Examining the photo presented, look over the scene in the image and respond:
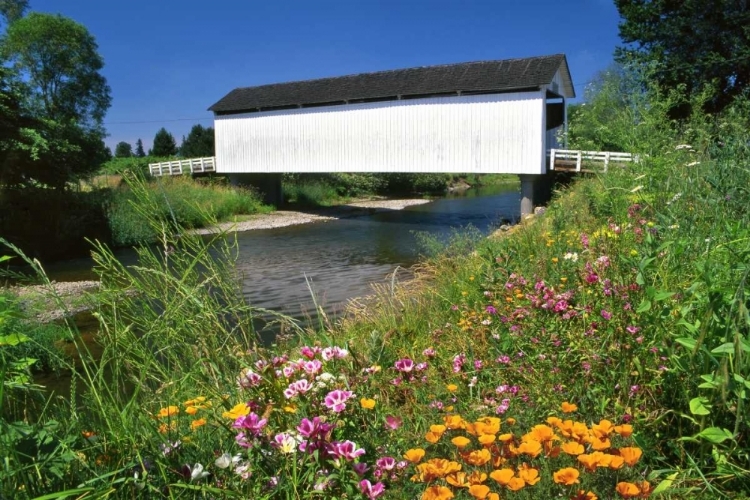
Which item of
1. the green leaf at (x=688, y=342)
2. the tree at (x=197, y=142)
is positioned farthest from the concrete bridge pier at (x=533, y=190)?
the tree at (x=197, y=142)

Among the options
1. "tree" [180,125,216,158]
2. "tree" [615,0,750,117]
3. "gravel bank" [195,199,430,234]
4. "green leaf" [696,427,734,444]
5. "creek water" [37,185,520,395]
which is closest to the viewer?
"green leaf" [696,427,734,444]

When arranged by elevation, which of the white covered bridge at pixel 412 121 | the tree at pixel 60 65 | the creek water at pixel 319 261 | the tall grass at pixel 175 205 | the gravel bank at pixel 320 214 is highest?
the tree at pixel 60 65

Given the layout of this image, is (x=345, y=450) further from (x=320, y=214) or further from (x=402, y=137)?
(x=320, y=214)

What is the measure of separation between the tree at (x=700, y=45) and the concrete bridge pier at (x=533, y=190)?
159 inches

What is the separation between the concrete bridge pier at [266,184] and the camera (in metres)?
23.8

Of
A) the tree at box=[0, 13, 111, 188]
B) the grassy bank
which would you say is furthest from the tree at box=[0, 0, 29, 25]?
the grassy bank

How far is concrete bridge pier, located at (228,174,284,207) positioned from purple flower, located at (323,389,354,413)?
22.9 metres

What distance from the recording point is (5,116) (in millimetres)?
11492

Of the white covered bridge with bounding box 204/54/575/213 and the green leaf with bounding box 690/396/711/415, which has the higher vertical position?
the white covered bridge with bounding box 204/54/575/213

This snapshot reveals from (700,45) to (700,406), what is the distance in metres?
17.9

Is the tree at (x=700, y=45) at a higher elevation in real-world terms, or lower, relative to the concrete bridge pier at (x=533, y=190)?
higher

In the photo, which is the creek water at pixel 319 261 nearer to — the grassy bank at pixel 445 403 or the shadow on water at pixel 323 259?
the shadow on water at pixel 323 259

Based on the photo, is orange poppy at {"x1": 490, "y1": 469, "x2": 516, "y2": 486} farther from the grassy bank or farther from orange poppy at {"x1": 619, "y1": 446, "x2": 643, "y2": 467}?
orange poppy at {"x1": 619, "y1": 446, "x2": 643, "y2": 467}

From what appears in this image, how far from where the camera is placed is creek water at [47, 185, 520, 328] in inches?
350
